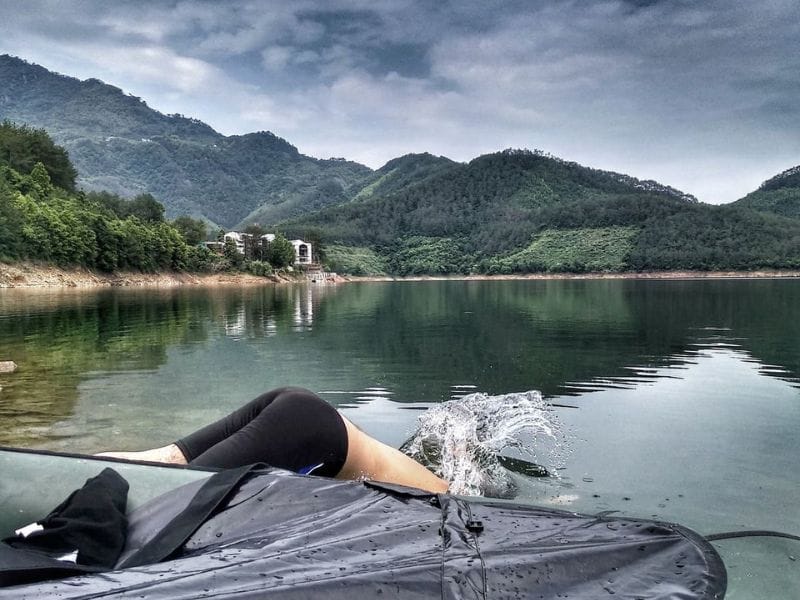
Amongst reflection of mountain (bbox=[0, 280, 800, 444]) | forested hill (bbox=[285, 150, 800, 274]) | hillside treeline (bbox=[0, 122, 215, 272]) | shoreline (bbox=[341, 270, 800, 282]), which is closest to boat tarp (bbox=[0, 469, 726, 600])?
reflection of mountain (bbox=[0, 280, 800, 444])

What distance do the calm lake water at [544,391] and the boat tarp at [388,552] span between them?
23cm

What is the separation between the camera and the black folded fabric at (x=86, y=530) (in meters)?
1.67

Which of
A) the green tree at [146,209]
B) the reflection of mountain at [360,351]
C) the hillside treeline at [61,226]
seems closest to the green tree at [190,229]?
the green tree at [146,209]

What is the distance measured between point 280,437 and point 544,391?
755cm

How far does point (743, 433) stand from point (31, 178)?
6640cm

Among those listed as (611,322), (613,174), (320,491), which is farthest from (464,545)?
(613,174)

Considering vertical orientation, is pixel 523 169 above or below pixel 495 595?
above

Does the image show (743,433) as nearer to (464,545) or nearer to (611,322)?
(464,545)

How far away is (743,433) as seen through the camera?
699cm

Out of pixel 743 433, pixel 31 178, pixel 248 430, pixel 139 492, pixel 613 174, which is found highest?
pixel 613 174

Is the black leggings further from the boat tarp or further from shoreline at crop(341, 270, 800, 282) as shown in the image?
shoreline at crop(341, 270, 800, 282)

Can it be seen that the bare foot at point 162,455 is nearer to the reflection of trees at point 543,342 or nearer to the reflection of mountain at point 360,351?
the reflection of mountain at point 360,351

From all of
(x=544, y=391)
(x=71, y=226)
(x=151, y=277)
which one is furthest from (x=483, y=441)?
(x=151, y=277)

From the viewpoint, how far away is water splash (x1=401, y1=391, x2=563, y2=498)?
506cm
